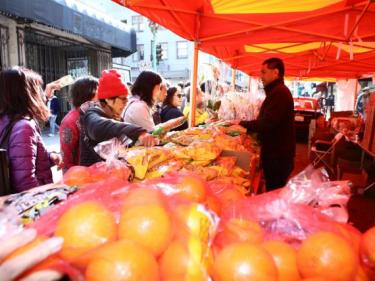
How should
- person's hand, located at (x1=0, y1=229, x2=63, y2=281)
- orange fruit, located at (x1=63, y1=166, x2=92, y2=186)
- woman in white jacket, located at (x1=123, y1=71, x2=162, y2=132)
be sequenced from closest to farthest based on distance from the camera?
person's hand, located at (x1=0, y1=229, x2=63, y2=281)
orange fruit, located at (x1=63, y1=166, x2=92, y2=186)
woman in white jacket, located at (x1=123, y1=71, x2=162, y2=132)

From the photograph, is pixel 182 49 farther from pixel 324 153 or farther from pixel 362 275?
pixel 362 275

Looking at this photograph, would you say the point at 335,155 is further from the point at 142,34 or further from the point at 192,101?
the point at 142,34

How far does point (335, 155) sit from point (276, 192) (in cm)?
491

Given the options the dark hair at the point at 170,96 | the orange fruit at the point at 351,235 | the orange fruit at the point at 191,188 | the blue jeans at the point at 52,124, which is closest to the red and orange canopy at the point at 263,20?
the dark hair at the point at 170,96

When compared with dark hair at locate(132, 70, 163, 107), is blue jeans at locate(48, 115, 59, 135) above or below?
below

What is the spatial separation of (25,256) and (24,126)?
4.93 feet

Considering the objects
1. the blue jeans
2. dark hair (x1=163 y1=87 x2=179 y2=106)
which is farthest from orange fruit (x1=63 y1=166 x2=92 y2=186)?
the blue jeans

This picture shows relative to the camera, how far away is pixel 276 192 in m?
1.08

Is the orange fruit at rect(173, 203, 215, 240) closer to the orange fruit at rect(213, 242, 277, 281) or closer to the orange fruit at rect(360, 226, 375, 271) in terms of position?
the orange fruit at rect(213, 242, 277, 281)

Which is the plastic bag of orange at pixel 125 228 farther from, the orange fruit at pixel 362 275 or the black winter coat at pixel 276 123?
the black winter coat at pixel 276 123

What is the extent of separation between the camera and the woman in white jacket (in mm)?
2689

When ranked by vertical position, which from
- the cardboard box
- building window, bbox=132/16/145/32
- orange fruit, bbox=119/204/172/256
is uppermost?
building window, bbox=132/16/145/32

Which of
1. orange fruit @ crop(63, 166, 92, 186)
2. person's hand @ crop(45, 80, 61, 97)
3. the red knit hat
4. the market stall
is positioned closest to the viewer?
the market stall

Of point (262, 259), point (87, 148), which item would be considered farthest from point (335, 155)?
point (262, 259)
